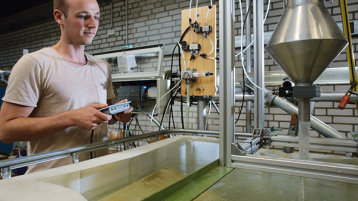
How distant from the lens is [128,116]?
1103mm

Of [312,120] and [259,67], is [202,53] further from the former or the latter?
[312,120]

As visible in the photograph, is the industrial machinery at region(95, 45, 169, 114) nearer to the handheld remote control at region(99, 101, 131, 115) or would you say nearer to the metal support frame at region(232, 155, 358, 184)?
the handheld remote control at region(99, 101, 131, 115)

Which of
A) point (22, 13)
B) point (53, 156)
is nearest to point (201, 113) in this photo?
point (53, 156)

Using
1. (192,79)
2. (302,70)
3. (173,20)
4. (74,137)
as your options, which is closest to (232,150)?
(302,70)

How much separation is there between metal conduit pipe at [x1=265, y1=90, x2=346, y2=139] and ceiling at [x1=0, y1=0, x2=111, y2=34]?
358 cm

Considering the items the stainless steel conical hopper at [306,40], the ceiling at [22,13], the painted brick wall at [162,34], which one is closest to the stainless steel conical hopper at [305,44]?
the stainless steel conical hopper at [306,40]

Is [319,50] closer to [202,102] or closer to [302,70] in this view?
[302,70]

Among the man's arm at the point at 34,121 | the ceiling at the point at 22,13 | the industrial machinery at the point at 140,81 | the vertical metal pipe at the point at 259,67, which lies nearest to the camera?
the man's arm at the point at 34,121

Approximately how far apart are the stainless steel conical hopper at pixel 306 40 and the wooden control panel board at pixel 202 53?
3.29 feet

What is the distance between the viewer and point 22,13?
4.73m

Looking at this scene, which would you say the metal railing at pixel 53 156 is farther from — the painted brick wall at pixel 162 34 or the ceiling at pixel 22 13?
Answer: the ceiling at pixel 22 13

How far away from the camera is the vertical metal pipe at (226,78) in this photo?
2.52 ft

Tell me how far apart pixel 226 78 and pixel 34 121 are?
726mm

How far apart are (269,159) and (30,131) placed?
85 centimetres
